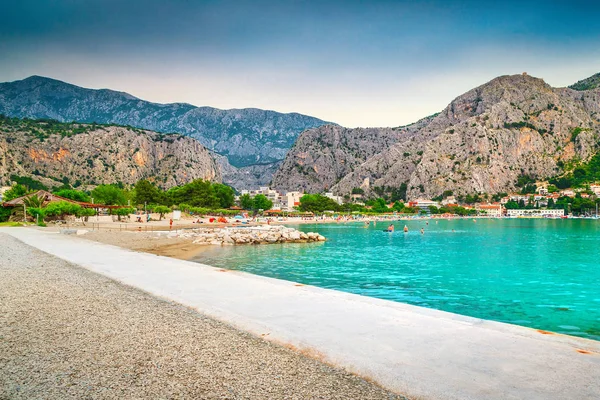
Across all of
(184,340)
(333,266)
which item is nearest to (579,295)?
(333,266)

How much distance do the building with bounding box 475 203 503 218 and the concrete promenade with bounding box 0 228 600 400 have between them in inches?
7788

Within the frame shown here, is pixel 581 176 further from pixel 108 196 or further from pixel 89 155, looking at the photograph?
pixel 89 155

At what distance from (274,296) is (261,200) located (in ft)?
463

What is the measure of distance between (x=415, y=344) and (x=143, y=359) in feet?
12.5

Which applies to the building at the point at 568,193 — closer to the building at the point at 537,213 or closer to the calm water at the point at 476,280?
the building at the point at 537,213

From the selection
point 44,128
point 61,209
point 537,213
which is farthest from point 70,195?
point 537,213

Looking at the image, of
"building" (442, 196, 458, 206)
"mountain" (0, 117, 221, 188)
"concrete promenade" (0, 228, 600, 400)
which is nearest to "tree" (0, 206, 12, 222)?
"concrete promenade" (0, 228, 600, 400)

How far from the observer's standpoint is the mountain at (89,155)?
151m

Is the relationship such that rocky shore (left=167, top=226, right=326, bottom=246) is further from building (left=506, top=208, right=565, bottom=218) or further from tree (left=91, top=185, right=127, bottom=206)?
building (left=506, top=208, right=565, bottom=218)

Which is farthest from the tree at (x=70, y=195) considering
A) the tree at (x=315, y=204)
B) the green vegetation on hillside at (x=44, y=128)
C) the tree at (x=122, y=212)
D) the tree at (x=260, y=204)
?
the green vegetation on hillside at (x=44, y=128)

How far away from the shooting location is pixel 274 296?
397 inches

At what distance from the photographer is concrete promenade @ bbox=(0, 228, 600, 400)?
14.8 ft

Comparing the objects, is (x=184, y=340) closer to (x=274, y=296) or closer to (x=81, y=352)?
(x=81, y=352)

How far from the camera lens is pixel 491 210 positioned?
18988 centimetres
